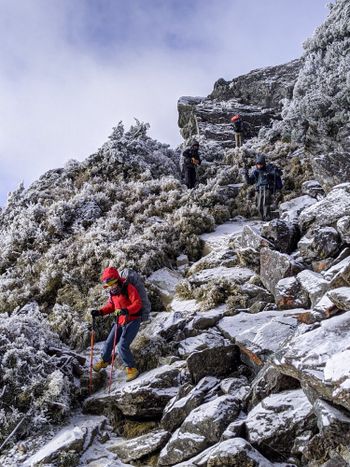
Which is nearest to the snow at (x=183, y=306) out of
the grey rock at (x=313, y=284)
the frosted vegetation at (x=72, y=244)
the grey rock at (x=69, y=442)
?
the frosted vegetation at (x=72, y=244)

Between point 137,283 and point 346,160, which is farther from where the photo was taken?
point 346,160

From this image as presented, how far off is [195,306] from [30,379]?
389cm

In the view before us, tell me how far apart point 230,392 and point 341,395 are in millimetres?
2358

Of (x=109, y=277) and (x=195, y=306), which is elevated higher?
(x=109, y=277)

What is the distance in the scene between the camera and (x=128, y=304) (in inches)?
346

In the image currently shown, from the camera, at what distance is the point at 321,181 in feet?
44.9

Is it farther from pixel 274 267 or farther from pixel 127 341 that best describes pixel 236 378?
pixel 274 267

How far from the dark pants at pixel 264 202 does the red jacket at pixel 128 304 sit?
7357 mm

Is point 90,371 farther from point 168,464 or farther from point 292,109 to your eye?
point 292,109

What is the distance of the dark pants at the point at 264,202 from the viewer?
47.8ft

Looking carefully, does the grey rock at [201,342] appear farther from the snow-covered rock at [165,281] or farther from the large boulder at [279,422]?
the snow-covered rock at [165,281]

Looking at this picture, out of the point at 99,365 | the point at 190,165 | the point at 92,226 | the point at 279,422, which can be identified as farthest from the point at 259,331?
the point at 190,165

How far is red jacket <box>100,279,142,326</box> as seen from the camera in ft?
27.8

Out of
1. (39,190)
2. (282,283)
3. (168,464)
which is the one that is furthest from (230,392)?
(39,190)
